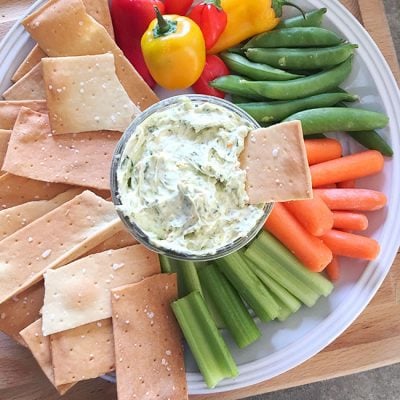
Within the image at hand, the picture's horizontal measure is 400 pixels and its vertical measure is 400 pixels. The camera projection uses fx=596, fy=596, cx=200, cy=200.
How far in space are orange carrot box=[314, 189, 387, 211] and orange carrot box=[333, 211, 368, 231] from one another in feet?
0.07

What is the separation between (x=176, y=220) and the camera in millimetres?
1405

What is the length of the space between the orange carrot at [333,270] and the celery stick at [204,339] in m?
0.38

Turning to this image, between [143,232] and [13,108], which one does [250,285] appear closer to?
[143,232]

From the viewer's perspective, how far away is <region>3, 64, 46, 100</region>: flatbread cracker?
167cm

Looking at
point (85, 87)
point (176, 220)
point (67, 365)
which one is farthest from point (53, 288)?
point (85, 87)

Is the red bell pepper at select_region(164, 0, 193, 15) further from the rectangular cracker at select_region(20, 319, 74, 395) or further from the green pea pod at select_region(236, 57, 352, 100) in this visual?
the rectangular cracker at select_region(20, 319, 74, 395)

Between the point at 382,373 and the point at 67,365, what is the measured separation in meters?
1.15

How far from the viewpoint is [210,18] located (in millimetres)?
1672

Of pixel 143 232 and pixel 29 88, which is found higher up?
pixel 29 88

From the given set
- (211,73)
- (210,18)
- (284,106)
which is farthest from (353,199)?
(210,18)

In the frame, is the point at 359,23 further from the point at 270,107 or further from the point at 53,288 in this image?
the point at 53,288

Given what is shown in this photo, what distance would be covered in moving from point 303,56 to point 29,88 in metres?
0.78

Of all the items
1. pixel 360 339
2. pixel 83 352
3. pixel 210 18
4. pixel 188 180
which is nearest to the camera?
pixel 188 180

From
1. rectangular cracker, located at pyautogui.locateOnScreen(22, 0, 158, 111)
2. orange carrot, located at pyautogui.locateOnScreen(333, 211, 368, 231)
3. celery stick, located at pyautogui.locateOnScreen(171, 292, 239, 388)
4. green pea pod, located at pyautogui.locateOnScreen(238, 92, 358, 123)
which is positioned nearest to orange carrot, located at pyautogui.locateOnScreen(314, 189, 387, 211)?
orange carrot, located at pyautogui.locateOnScreen(333, 211, 368, 231)
